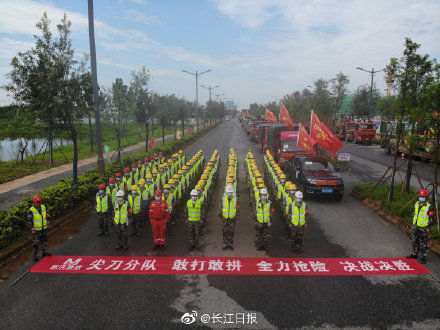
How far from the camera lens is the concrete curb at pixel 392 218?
25.9 feet

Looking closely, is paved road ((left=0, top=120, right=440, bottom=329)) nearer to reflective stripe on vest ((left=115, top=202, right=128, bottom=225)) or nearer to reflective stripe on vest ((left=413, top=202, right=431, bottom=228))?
reflective stripe on vest ((left=115, top=202, right=128, bottom=225))

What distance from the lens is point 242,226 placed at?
9.67 m

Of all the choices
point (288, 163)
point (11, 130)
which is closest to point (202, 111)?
point (11, 130)

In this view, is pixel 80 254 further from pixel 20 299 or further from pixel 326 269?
pixel 326 269

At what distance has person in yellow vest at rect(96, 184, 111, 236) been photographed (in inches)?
345

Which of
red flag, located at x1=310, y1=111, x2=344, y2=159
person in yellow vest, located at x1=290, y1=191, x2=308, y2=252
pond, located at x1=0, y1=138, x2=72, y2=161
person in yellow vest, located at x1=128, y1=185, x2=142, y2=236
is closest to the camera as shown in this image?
person in yellow vest, located at x1=290, y1=191, x2=308, y2=252

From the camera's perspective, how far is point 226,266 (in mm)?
7035

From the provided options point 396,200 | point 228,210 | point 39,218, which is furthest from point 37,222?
point 396,200

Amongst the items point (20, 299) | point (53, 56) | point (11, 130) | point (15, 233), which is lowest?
point (20, 299)

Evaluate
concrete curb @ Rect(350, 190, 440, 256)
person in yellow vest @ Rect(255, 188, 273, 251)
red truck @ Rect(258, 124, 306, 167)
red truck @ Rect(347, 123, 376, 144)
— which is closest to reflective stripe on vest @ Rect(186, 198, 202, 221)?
person in yellow vest @ Rect(255, 188, 273, 251)

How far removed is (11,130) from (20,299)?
17818 millimetres

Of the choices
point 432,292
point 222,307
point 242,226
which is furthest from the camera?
point 242,226

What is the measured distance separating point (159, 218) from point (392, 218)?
7.18 m

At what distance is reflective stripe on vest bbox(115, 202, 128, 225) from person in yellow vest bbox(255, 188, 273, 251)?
10.5ft
